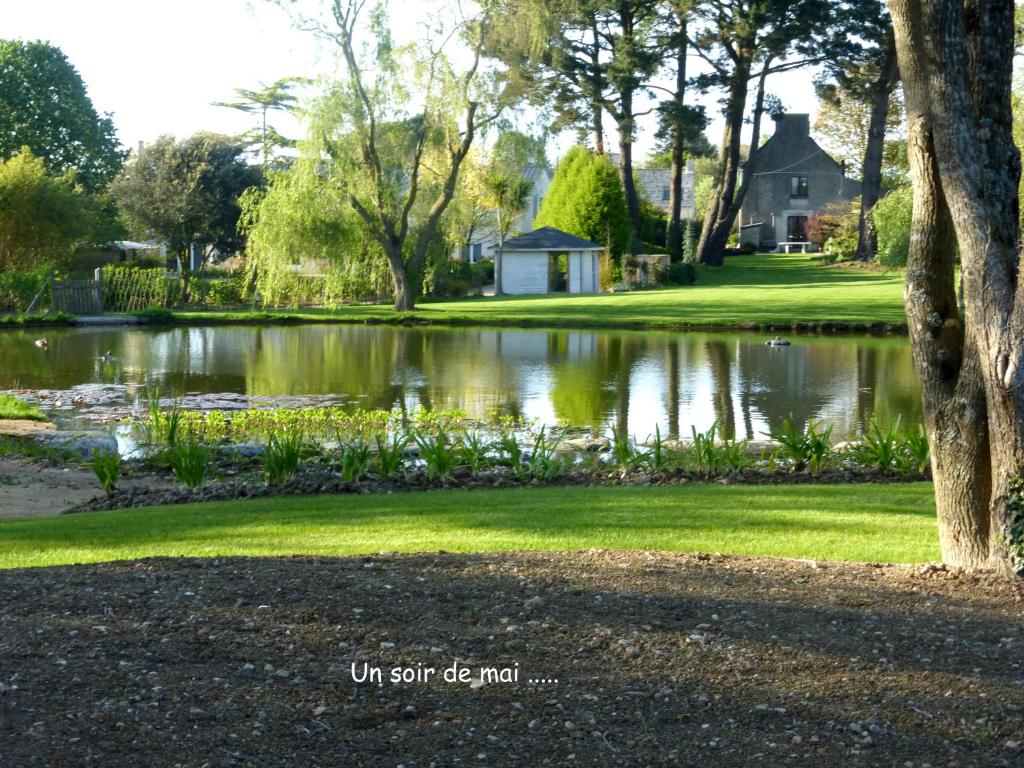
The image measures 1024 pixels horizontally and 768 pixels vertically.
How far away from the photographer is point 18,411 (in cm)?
1919

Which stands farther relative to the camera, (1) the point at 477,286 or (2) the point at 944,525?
(1) the point at 477,286

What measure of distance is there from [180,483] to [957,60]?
9150 millimetres

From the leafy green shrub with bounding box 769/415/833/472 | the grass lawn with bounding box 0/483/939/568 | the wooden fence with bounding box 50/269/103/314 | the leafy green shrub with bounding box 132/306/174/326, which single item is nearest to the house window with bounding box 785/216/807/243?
the leafy green shrub with bounding box 132/306/174/326

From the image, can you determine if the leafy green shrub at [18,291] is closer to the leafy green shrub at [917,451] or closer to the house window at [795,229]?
the leafy green shrub at [917,451]

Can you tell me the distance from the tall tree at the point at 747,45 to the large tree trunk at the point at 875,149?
146 inches

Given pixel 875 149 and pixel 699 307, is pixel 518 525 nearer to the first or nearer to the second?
pixel 699 307

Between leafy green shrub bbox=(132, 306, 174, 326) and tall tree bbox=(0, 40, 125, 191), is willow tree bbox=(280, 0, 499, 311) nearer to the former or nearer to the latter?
leafy green shrub bbox=(132, 306, 174, 326)

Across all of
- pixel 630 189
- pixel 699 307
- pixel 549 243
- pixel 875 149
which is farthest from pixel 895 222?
pixel 630 189

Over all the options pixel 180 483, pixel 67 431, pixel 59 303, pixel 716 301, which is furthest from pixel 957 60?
pixel 59 303

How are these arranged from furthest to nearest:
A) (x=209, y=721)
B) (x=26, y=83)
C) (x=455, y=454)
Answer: (x=26, y=83), (x=455, y=454), (x=209, y=721)

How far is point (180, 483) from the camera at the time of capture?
41.2ft

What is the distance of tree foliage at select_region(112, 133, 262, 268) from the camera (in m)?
56.5

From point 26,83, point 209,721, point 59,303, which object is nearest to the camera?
point 209,721

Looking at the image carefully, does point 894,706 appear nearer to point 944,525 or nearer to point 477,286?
point 944,525
